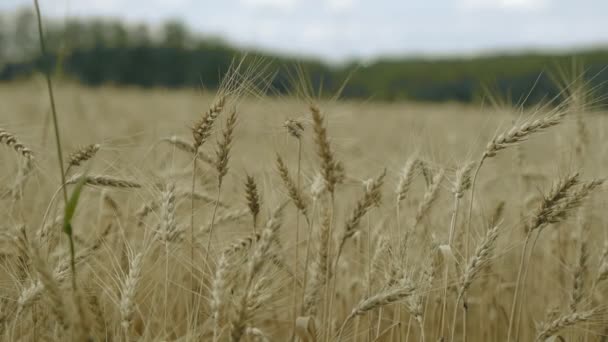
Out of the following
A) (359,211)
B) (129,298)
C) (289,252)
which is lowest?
(289,252)

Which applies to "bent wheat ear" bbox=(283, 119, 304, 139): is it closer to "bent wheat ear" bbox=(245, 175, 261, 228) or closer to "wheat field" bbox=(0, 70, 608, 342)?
"wheat field" bbox=(0, 70, 608, 342)

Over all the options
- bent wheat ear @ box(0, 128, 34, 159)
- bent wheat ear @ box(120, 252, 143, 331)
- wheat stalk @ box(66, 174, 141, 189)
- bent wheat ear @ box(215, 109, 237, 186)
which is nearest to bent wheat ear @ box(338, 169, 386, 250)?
bent wheat ear @ box(215, 109, 237, 186)

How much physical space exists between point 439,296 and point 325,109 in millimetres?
741

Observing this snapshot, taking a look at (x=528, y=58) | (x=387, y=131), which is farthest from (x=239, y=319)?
(x=528, y=58)

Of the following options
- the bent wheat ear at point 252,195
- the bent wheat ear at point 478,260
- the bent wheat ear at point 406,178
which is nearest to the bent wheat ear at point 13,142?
the bent wheat ear at point 252,195

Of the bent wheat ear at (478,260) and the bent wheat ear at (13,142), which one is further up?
the bent wheat ear at (13,142)

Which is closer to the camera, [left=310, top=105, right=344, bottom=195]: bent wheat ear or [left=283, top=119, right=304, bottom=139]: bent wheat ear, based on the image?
[left=310, top=105, right=344, bottom=195]: bent wheat ear

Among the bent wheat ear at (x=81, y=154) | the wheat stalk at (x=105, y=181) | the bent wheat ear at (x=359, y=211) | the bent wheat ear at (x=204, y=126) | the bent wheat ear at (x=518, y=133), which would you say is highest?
the bent wheat ear at (x=204, y=126)

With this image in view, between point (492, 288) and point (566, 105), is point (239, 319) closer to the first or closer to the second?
point (566, 105)

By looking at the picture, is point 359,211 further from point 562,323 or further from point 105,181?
point 105,181

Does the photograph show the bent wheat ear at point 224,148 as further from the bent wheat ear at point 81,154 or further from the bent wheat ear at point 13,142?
the bent wheat ear at point 13,142

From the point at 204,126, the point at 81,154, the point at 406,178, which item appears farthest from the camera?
the point at 406,178

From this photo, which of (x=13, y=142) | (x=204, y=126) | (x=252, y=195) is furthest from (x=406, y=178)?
(x=13, y=142)

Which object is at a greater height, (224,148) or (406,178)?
(224,148)
